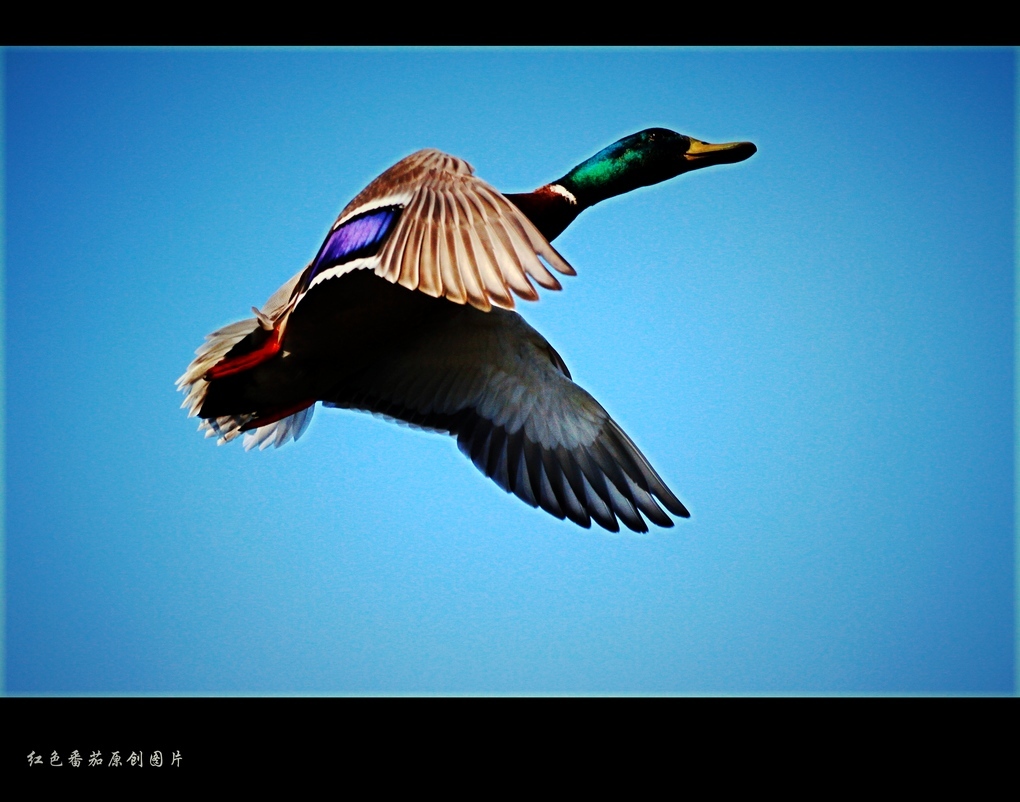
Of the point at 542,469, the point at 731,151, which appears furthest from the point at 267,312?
the point at 731,151

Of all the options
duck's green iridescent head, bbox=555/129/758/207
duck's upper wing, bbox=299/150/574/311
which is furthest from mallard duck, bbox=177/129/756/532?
duck's upper wing, bbox=299/150/574/311

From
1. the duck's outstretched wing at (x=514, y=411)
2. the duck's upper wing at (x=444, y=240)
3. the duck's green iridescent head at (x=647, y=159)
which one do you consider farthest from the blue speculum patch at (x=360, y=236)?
the duck's green iridescent head at (x=647, y=159)

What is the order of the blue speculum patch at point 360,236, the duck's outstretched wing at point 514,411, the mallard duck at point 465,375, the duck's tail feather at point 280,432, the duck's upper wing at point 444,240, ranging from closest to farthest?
the duck's upper wing at point 444,240, the blue speculum patch at point 360,236, the mallard duck at point 465,375, the duck's outstretched wing at point 514,411, the duck's tail feather at point 280,432

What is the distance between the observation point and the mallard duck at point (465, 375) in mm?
4215

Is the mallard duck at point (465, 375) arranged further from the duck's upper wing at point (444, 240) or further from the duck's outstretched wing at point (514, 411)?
the duck's upper wing at point (444, 240)

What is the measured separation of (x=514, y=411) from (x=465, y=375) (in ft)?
0.94

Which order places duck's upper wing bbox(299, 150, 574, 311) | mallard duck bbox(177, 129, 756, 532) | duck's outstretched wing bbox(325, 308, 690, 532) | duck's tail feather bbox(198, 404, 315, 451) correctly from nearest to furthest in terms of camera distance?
duck's upper wing bbox(299, 150, 574, 311)
mallard duck bbox(177, 129, 756, 532)
duck's outstretched wing bbox(325, 308, 690, 532)
duck's tail feather bbox(198, 404, 315, 451)

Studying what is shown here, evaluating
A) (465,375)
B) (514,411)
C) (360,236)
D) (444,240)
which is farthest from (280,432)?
(444,240)

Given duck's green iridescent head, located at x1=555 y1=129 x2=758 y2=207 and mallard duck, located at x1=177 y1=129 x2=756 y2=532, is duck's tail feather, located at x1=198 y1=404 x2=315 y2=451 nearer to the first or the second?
mallard duck, located at x1=177 y1=129 x2=756 y2=532

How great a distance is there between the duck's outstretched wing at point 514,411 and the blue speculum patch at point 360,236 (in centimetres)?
120

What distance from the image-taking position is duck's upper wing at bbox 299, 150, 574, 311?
9.18ft

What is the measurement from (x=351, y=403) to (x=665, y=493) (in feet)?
5.00

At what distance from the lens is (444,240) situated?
3.00 meters

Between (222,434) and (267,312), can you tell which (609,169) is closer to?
(267,312)
